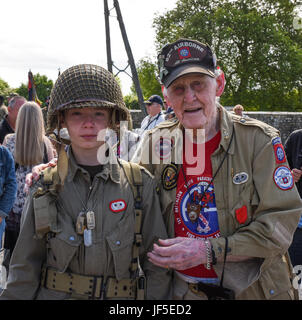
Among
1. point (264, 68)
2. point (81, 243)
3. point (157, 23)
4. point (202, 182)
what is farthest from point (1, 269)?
point (157, 23)

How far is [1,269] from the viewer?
163 inches

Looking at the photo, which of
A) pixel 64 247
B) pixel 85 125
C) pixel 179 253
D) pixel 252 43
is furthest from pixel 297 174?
pixel 252 43

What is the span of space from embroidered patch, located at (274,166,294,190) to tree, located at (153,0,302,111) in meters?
23.4

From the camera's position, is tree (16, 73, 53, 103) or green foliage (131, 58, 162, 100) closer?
green foliage (131, 58, 162, 100)

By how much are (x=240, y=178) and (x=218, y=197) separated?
0.16 metres

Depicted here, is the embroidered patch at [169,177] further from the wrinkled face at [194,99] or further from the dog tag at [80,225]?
the dog tag at [80,225]

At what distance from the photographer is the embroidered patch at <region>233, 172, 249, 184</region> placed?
2.03 m

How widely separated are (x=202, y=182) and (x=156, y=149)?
44 centimetres

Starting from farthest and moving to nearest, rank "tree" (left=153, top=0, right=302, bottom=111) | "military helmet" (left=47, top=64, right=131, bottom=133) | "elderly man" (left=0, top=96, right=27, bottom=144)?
"tree" (left=153, top=0, right=302, bottom=111), "elderly man" (left=0, top=96, right=27, bottom=144), "military helmet" (left=47, top=64, right=131, bottom=133)

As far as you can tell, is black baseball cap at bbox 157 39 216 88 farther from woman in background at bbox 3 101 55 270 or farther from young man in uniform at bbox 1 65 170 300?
woman in background at bbox 3 101 55 270

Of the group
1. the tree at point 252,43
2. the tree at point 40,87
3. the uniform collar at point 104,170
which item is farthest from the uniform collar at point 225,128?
the tree at point 40,87

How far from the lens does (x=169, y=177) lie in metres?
2.22

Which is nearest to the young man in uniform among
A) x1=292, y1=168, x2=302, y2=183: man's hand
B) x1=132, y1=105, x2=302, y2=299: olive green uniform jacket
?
x1=132, y1=105, x2=302, y2=299: olive green uniform jacket
